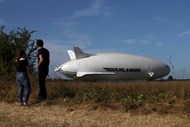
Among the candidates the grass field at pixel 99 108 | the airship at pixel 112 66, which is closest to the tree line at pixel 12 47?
the grass field at pixel 99 108

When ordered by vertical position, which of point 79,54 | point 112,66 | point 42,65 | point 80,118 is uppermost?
point 79,54

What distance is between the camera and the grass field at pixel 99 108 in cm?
965

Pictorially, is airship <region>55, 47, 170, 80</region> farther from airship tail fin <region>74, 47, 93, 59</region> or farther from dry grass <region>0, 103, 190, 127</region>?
dry grass <region>0, 103, 190, 127</region>

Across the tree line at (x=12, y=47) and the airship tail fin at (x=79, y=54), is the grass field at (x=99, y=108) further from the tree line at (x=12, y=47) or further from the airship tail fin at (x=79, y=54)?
the airship tail fin at (x=79, y=54)

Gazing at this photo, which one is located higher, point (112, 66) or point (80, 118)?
point (112, 66)

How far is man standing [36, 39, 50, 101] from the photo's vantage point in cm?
1302


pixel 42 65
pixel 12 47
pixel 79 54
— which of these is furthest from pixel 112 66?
pixel 42 65

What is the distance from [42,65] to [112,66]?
57587 mm

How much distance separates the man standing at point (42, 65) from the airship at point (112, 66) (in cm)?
5295

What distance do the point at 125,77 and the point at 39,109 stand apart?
197 feet

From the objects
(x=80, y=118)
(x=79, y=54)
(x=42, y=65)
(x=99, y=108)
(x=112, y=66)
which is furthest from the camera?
(x=79, y=54)

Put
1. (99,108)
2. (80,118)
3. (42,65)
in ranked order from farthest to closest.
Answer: (42,65), (99,108), (80,118)

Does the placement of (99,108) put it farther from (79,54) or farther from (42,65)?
(79,54)

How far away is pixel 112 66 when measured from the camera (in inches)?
2773
